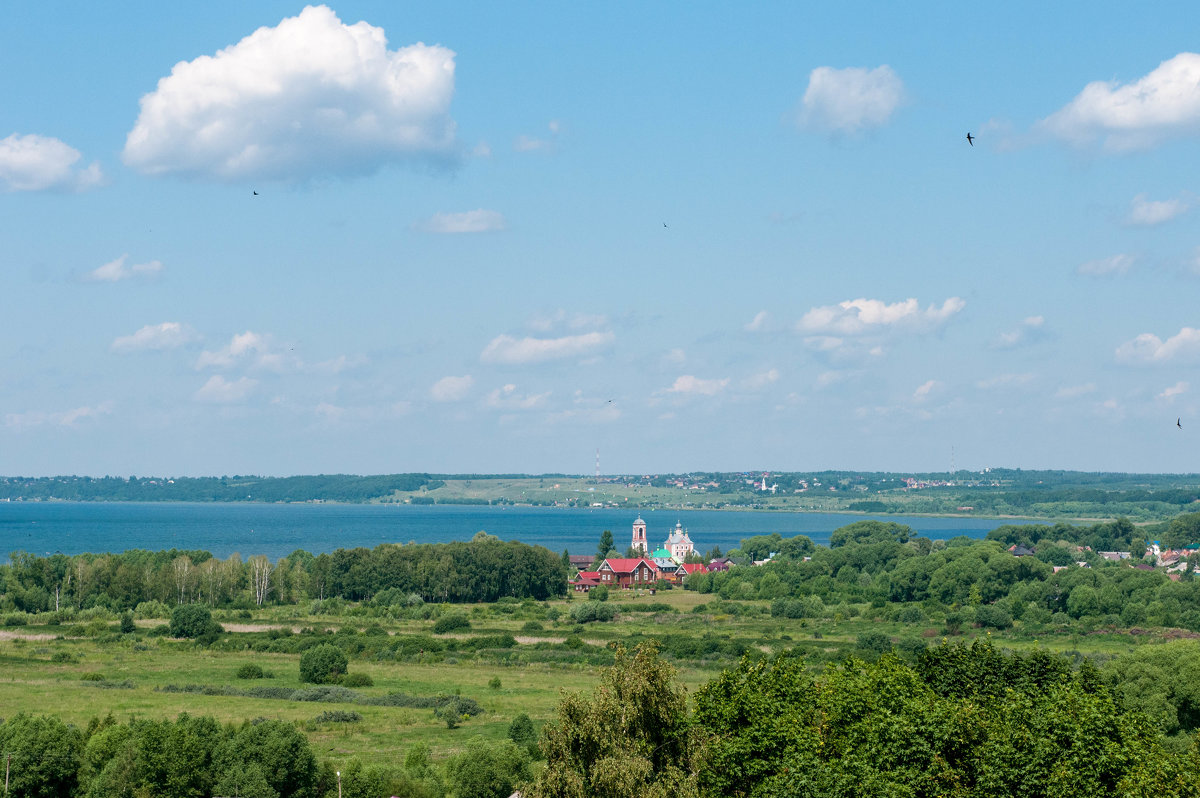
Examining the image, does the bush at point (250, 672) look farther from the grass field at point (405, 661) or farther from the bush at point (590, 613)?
the bush at point (590, 613)

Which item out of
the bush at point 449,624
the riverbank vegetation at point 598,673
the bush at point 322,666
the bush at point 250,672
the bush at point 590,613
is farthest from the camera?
the bush at point 590,613

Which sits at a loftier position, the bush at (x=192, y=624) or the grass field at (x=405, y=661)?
the bush at (x=192, y=624)

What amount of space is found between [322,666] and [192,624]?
23.6m

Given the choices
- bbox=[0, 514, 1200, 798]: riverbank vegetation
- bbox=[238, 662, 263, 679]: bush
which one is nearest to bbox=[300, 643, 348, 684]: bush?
bbox=[0, 514, 1200, 798]: riverbank vegetation

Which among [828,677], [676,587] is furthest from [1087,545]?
[828,677]

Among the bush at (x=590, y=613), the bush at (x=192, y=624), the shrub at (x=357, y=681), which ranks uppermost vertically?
the bush at (x=192, y=624)

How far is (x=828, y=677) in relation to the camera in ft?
135

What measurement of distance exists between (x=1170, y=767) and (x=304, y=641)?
61.1 metres

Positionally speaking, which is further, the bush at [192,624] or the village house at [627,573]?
the village house at [627,573]

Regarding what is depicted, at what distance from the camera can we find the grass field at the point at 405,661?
177 ft

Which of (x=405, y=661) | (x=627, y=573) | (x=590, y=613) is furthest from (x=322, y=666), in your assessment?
(x=627, y=573)

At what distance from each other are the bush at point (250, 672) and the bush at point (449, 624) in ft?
73.3

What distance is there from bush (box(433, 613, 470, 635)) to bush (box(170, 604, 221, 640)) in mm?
16110

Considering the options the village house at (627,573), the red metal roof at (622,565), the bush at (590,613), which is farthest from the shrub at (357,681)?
the red metal roof at (622,565)
